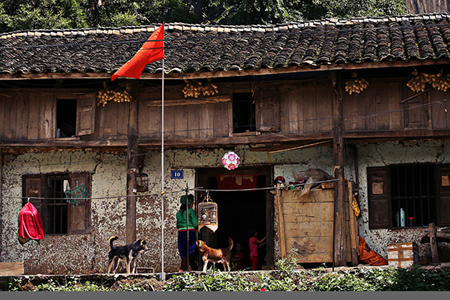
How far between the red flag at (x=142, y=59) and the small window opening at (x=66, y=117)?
376 centimetres

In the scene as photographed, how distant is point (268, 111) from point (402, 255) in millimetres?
4255

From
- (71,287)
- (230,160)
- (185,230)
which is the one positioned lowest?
(71,287)

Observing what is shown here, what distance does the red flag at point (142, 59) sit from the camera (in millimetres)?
14188

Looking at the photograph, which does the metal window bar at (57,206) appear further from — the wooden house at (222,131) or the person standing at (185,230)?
the person standing at (185,230)

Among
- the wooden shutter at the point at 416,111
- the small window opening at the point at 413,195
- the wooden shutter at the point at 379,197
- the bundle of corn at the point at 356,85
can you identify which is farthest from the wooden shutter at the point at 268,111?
the small window opening at the point at 413,195

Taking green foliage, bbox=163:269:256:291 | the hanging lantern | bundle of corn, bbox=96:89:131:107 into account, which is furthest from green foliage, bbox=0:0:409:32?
green foliage, bbox=163:269:256:291

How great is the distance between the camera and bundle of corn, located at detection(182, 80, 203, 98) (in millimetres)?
15398

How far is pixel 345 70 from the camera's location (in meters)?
14.9

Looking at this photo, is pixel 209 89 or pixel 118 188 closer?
pixel 209 89

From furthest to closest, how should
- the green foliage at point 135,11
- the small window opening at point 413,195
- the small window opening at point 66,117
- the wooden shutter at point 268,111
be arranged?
the green foliage at point 135,11 < the small window opening at point 66,117 < the small window opening at point 413,195 < the wooden shutter at point 268,111

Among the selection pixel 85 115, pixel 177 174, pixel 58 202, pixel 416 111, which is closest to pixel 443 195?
pixel 416 111

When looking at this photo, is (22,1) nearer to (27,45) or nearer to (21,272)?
(27,45)

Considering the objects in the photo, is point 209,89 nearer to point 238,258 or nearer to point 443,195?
point 238,258

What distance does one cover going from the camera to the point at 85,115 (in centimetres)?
1566
